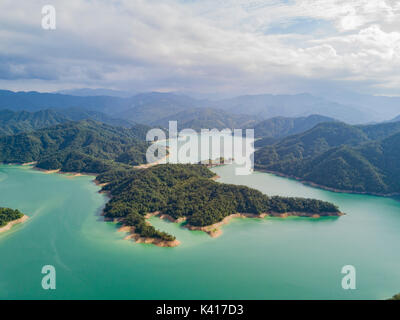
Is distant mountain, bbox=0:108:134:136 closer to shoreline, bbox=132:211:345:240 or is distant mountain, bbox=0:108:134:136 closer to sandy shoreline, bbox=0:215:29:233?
sandy shoreline, bbox=0:215:29:233

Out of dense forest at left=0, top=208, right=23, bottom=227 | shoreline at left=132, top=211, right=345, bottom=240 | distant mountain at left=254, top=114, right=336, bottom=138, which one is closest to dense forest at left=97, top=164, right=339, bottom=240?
shoreline at left=132, top=211, right=345, bottom=240

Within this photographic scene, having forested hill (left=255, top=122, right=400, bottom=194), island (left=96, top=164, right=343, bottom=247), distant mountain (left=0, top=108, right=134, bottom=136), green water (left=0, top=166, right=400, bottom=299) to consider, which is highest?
distant mountain (left=0, top=108, right=134, bottom=136)

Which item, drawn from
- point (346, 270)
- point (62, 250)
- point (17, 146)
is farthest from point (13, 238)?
point (17, 146)

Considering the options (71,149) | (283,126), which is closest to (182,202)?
(71,149)

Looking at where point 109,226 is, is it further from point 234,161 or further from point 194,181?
point 234,161

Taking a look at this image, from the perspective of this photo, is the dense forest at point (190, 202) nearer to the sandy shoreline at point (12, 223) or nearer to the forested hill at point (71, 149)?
the sandy shoreline at point (12, 223)

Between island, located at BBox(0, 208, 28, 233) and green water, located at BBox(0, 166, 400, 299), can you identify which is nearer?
green water, located at BBox(0, 166, 400, 299)

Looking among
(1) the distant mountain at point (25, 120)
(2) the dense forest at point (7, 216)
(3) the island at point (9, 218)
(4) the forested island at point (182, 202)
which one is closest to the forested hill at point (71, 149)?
(4) the forested island at point (182, 202)

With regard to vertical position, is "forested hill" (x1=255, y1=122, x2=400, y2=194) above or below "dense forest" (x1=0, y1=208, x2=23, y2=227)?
above

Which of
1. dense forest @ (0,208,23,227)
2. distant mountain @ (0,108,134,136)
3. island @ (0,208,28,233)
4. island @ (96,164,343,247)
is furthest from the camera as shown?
distant mountain @ (0,108,134,136)
